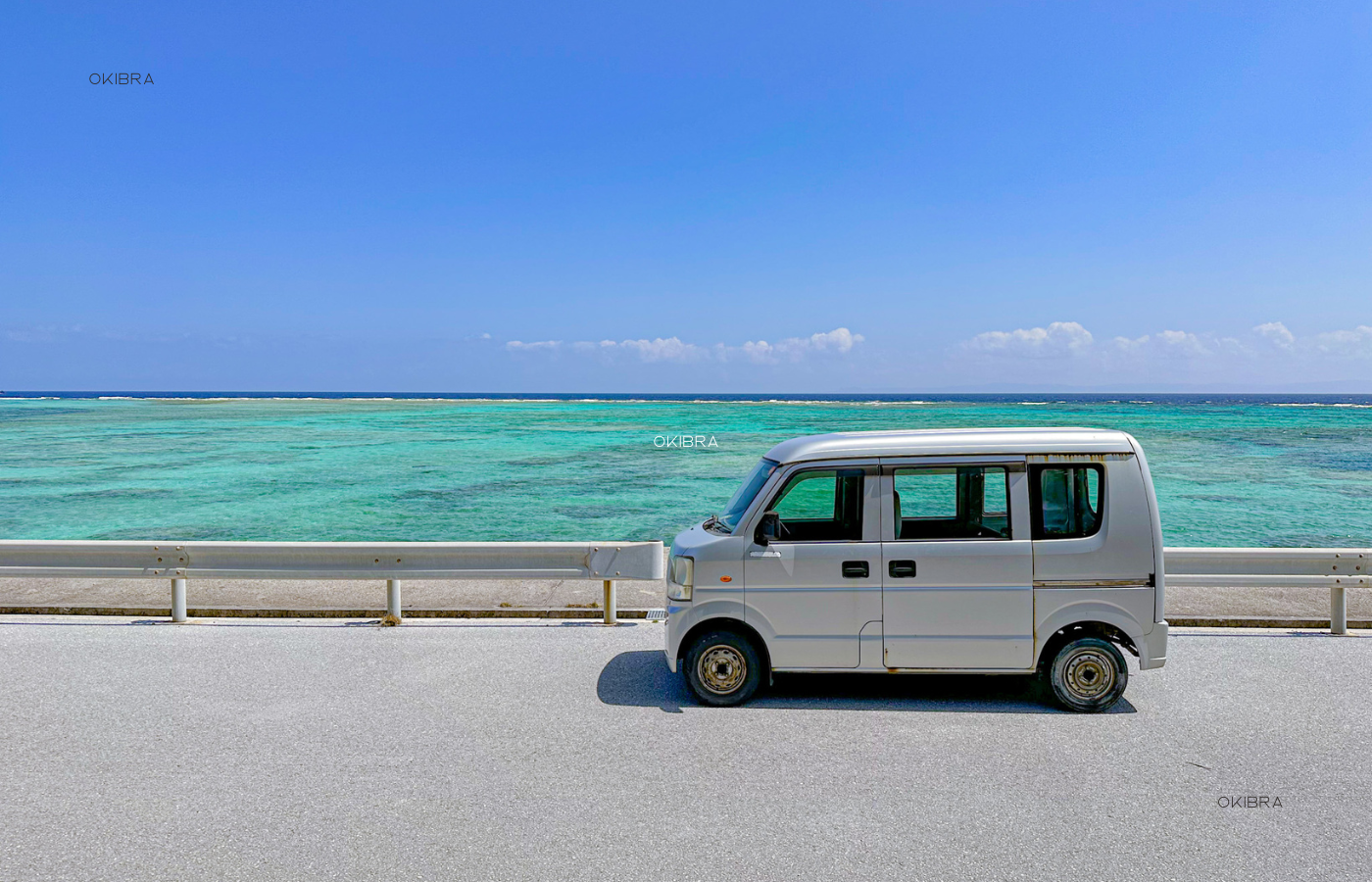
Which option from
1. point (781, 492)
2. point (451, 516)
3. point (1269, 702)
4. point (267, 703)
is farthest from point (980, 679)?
point (451, 516)

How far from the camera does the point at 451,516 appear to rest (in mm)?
20094

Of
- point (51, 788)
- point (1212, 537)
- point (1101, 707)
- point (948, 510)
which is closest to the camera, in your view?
point (51, 788)

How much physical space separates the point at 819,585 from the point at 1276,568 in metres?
4.88

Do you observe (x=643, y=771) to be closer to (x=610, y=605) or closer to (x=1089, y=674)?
(x=1089, y=674)

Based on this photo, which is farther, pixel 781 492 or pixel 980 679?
pixel 980 679

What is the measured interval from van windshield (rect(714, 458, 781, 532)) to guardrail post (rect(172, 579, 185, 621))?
579 cm

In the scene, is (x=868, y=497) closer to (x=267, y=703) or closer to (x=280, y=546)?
(x=267, y=703)

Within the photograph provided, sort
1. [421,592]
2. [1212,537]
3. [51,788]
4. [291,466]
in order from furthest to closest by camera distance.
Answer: [291,466], [1212,537], [421,592], [51,788]

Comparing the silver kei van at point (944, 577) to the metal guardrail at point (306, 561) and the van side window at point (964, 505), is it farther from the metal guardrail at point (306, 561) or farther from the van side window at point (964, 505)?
the metal guardrail at point (306, 561)

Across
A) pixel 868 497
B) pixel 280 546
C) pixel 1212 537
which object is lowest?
pixel 1212 537

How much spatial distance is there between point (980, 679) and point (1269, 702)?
6.28 feet

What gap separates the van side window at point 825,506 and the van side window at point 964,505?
29cm

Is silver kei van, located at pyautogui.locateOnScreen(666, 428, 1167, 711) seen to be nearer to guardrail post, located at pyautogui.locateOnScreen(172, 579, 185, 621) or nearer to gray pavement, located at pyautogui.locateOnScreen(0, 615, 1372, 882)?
gray pavement, located at pyautogui.locateOnScreen(0, 615, 1372, 882)

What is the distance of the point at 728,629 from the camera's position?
553cm
